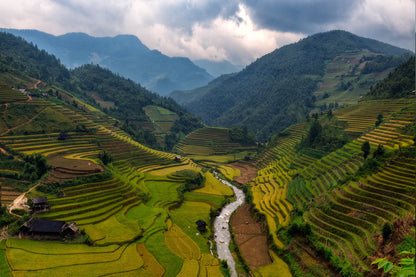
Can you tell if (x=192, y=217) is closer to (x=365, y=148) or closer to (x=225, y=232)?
(x=225, y=232)

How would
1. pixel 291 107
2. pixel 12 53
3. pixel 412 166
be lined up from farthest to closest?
pixel 291 107
pixel 12 53
pixel 412 166

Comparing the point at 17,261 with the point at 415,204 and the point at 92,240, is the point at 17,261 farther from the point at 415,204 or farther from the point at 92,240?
the point at 415,204

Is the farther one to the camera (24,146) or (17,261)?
(24,146)

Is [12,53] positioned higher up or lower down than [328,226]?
higher up

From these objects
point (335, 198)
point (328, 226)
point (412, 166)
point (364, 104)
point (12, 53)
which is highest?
point (12, 53)

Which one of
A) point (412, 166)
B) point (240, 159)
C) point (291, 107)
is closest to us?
point (412, 166)

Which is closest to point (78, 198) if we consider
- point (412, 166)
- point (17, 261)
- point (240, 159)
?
point (17, 261)

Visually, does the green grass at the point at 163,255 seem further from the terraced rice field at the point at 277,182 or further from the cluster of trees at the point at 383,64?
the cluster of trees at the point at 383,64

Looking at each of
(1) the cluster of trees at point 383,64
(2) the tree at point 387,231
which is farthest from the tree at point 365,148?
(1) the cluster of trees at point 383,64
